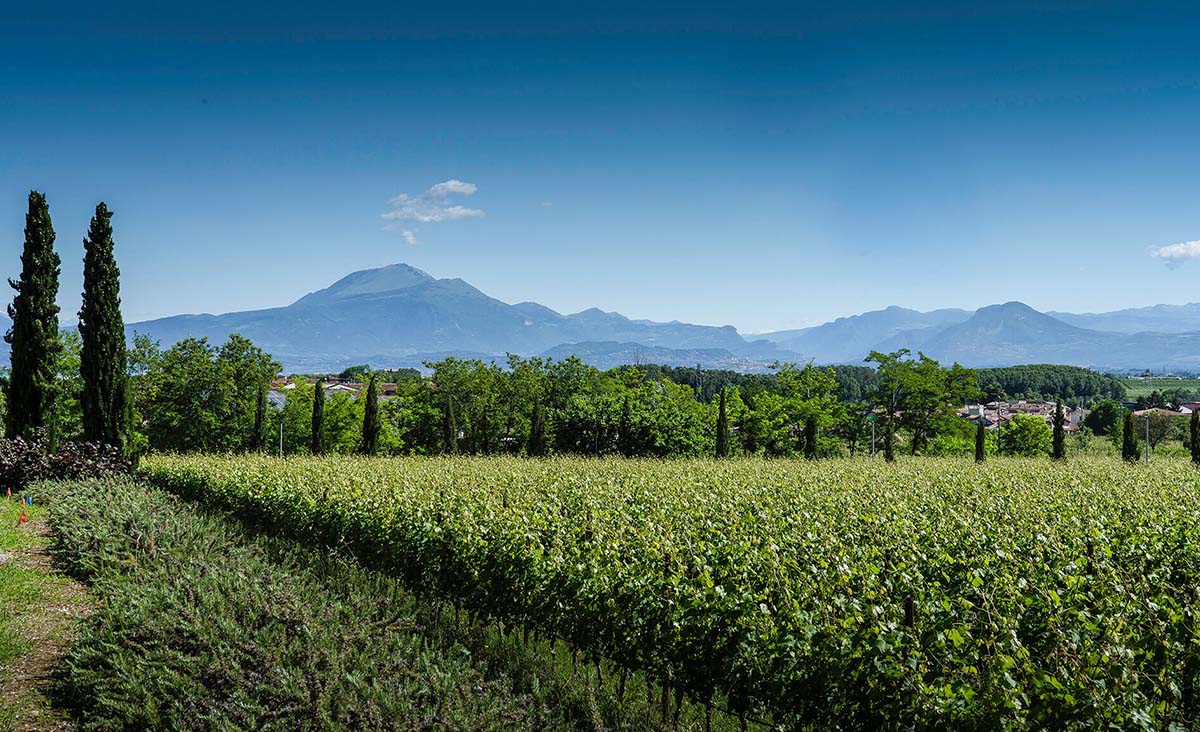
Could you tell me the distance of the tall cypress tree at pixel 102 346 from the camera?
59.7 feet

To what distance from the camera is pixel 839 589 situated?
4527 millimetres

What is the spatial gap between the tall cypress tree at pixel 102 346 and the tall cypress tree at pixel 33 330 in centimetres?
99

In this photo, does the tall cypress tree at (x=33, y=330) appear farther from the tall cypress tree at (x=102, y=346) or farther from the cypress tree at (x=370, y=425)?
the cypress tree at (x=370, y=425)

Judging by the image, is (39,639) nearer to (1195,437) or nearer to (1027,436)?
(1195,437)

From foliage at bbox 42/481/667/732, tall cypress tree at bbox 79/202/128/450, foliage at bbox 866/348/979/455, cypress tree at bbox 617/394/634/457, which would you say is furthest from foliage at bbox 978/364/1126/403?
foliage at bbox 42/481/667/732

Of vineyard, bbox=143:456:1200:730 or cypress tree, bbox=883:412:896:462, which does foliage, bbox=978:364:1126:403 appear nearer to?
cypress tree, bbox=883:412:896:462

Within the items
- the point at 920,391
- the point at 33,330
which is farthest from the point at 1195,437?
the point at 33,330

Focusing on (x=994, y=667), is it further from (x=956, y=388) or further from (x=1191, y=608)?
(x=956, y=388)

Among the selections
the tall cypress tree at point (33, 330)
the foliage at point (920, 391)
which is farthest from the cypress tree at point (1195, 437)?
the tall cypress tree at point (33, 330)

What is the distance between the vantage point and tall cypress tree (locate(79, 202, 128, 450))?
18.2 metres

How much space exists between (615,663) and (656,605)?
103 cm

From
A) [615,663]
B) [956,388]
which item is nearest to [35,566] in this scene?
[615,663]

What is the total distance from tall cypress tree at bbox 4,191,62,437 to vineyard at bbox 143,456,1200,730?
11.9 meters

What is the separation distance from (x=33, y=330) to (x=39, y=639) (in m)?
14.7
